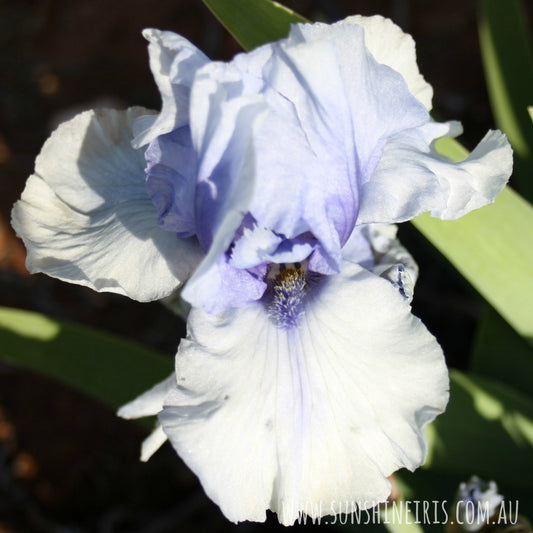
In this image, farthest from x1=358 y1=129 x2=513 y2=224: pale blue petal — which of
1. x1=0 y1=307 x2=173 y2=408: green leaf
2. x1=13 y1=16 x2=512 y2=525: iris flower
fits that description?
x1=0 y1=307 x2=173 y2=408: green leaf

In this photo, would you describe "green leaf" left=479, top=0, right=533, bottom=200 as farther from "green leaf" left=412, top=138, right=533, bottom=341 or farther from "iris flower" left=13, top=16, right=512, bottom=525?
"iris flower" left=13, top=16, right=512, bottom=525

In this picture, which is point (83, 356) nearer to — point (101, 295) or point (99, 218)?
point (99, 218)

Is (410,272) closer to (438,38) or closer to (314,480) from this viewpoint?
(314,480)

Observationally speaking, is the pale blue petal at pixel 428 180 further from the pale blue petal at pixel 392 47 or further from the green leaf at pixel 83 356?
the green leaf at pixel 83 356

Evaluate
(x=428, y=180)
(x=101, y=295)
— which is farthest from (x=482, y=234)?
(x=101, y=295)

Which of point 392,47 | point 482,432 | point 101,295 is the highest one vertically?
point 392,47

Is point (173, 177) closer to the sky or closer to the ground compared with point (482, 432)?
closer to the sky

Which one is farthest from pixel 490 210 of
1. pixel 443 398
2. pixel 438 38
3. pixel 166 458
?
pixel 438 38
